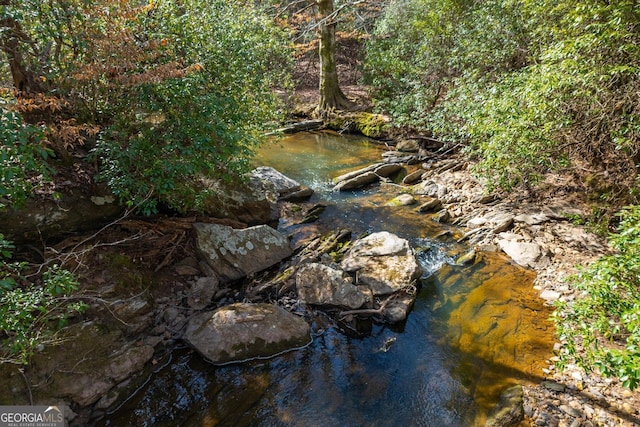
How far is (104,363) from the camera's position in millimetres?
4738

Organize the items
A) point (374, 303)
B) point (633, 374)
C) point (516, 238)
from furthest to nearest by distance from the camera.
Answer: point (516, 238) → point (374, 303) → point (633, 374)

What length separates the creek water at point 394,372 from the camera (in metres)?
4.43

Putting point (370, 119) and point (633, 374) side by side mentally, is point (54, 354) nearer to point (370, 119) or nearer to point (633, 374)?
point (633, 374)

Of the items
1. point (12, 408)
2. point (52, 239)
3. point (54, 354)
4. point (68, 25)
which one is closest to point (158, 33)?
point (68, 25)

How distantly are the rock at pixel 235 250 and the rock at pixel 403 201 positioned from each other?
13.3 ft

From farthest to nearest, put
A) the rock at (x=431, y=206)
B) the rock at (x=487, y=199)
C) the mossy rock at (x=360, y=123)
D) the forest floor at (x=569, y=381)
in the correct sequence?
the mossy rock at (x=360, y=123)
the rock at (x=431, y=206)
the rock at (x=487, y=199)
the forest floor at (x=569, y=381)

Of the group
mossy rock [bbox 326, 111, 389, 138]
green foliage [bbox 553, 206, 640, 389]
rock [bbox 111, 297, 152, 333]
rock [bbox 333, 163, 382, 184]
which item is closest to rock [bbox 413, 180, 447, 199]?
rock [bbox 333, 163, 382, 184]

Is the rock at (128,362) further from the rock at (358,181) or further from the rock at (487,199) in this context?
the rock at (487,199)

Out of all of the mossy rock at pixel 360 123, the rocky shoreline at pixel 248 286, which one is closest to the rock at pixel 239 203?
the rocky shoreline at pixel 248 286

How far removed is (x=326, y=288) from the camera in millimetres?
6184

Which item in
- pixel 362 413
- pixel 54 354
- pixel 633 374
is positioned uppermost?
pixel 633 374

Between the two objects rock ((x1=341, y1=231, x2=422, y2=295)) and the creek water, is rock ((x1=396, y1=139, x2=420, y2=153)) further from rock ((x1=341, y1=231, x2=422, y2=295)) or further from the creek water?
the creek water

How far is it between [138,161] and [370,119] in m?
13.6
